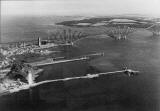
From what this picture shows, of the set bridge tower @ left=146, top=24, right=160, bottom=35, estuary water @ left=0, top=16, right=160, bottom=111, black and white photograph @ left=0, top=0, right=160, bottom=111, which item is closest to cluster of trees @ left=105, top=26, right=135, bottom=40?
black and white photograph @ left=0, top=0, right=160, bottom=111

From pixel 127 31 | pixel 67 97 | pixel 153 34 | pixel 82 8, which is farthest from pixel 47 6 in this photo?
pixel 127 31

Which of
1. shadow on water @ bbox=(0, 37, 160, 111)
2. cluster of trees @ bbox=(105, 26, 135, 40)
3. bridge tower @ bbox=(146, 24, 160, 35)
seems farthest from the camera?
cluster of trees @ bbox=(105, 26, 135, 40)

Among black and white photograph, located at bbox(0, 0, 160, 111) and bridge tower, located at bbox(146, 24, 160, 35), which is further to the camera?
bridge tower, located at bbox(146, 24, 160, 35)

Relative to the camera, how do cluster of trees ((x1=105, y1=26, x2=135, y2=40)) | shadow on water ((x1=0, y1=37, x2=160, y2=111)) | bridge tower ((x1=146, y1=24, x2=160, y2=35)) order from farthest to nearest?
cluster of trees ((x1=105, y1=26, x2=135, y2=40)) → bridge tower ((x1=146, y1=24, x2=160, y2=35)) → shadow on water ((x1=0, y1=37, x2=160, y2=111))

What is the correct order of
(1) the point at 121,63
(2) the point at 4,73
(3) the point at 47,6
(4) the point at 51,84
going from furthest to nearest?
(1) the point at 121,63 < (4) the point at 51,84 < (2) the point at 4,73 < (3) the point at 47,6

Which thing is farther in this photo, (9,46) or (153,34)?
(153,34)

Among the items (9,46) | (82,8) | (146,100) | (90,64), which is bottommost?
(146,100)

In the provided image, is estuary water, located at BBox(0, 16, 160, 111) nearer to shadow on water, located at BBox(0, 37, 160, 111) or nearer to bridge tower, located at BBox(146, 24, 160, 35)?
shadow on water, located at BBox(0, 37, 160, 111)

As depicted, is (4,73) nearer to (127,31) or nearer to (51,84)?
(51,84)
